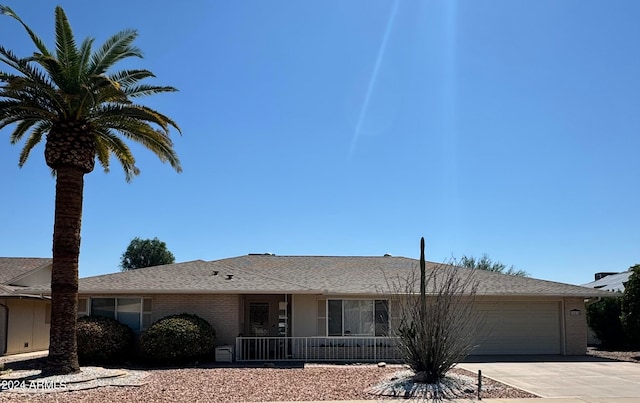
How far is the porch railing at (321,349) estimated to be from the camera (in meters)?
21.1

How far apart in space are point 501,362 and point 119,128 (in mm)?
14313

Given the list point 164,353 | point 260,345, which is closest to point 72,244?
point 164,353

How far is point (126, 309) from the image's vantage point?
21.7 meters

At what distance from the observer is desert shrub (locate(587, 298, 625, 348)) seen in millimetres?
26903

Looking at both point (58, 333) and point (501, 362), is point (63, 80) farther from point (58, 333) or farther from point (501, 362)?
point (501, 362)

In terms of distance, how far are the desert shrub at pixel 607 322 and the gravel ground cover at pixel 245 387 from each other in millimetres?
13028

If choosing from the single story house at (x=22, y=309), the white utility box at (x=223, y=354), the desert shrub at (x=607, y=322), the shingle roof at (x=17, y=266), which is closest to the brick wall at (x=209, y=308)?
the white utility box at (x=223, y=354)

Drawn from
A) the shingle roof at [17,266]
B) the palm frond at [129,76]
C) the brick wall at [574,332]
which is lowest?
the brick wall at [574,332]

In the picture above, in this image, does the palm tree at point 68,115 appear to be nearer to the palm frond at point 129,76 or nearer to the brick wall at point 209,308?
the palm frond at point 129,76

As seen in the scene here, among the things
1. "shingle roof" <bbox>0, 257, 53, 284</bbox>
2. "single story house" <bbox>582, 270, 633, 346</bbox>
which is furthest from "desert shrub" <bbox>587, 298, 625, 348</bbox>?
"shingle roof" <bbox>0, 257, 53, 284</bbox>

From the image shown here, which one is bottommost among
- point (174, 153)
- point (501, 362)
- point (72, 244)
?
point (501, 362)

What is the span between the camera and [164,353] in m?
19.0

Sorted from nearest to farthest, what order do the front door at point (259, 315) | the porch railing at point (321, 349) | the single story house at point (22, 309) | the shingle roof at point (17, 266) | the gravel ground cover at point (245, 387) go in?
the gravel ground cover at point (245, 387)
the porch railing at point (321, 349)
the single story house at point (22, 309)
the front door at point (259, 315)
the shingle roof at point (17, 266)

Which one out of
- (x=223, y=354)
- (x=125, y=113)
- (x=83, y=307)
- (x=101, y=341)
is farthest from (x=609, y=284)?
(x=125, y=113)
